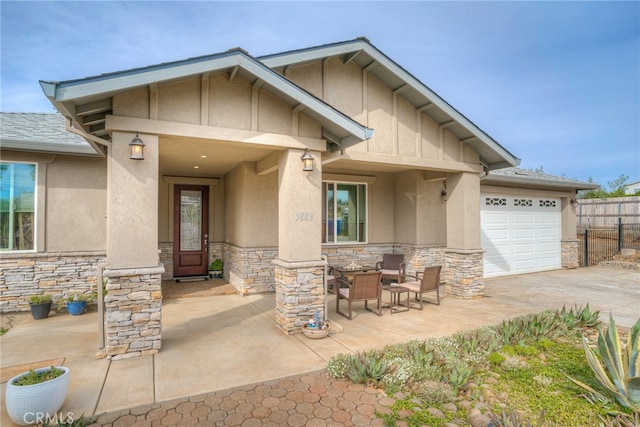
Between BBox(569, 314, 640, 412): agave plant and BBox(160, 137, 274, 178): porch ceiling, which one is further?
BBox(160, 137, 274, 178): porch ceiling

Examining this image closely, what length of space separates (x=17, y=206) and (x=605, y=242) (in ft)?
69.9

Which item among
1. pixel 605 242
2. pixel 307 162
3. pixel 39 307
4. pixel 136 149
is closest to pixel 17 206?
pixel 39 307

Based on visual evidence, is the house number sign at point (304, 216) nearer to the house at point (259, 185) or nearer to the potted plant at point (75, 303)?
the house at point (259, 185)

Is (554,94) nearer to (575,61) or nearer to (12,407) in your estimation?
(575,61)

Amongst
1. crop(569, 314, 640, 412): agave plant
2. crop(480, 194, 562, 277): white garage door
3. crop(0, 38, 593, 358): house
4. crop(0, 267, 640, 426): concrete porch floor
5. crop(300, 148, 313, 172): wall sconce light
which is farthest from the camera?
crop(480, 194, 562, 277): white garage door

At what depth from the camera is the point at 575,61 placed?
1791cm

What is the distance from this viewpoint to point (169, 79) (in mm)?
4328

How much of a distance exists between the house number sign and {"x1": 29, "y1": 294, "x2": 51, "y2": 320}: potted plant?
501 centimetres

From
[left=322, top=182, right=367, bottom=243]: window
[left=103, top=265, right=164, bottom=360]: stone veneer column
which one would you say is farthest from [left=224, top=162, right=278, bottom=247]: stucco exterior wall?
[left=103, top=265, right=164, bottom=360]: stone veneer column

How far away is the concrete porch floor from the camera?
359 cm

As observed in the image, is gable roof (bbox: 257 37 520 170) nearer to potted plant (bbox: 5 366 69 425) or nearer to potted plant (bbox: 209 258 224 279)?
potted plant (bbox: 5 366 69 425)

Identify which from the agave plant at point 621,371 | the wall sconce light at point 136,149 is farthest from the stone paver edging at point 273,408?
the wall sconce light at point 136,149

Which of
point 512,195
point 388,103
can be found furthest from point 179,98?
point 512,195

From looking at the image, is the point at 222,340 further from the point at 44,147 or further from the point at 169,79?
the point at 44,147
